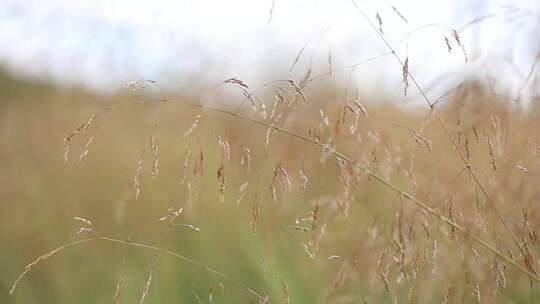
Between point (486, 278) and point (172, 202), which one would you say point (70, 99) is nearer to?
point (172, 202)

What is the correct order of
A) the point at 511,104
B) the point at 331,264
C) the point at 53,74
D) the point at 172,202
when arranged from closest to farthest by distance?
the point at 511,104
the point at 331,264
the point at 172,202
the point at 53,74

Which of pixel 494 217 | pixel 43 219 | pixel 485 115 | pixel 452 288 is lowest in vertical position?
pixel 43 219

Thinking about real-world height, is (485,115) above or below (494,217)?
above

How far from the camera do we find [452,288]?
53.8 inches

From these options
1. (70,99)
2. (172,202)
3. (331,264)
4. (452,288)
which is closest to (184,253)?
(172,202)

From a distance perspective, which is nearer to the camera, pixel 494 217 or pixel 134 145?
pixel 494 217

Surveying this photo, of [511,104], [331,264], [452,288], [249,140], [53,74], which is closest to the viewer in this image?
[452,288]

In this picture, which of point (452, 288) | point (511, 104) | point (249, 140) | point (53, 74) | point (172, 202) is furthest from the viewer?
point (53, 74)

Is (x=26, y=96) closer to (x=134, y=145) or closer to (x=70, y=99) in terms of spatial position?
(x=70, y=99)

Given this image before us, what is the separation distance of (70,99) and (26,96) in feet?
1.37

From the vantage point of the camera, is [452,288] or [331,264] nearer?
[452,288]

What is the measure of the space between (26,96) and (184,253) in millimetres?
1618

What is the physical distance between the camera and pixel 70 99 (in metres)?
3.58

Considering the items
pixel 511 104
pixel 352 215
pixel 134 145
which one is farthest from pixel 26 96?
pixel 511 104
